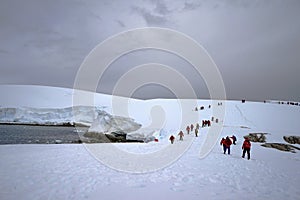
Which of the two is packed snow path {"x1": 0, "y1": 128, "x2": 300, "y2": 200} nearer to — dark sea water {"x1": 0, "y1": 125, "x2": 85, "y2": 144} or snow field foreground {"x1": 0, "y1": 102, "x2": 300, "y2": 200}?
snow field foreground {"x1": 0, "y1": 102, "x2": 300, "y2": 200}

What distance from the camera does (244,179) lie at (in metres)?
5.72

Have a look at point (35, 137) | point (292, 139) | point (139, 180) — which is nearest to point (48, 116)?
point (35, 137)

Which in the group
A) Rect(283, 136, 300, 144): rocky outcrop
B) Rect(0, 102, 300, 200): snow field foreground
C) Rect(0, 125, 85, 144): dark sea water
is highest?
Rect(283, 136, 300, 144): rocky outcrop

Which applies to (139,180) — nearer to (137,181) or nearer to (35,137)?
(137,181)

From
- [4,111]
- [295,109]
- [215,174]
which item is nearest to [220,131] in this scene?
[215,174]

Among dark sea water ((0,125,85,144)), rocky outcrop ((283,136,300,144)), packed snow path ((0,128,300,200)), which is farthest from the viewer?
dark sea water ((0,125,85,144))

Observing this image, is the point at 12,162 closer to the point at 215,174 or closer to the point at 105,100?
the point at 215,174

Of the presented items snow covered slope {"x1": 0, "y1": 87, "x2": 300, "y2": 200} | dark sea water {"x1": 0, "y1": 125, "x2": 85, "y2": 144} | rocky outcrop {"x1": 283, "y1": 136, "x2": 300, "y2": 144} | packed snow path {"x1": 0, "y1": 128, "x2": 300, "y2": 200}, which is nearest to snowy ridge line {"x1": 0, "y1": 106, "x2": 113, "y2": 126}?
dark sea water {"x1": 0, "y1": 125, "x2": 85, "y2": 144}

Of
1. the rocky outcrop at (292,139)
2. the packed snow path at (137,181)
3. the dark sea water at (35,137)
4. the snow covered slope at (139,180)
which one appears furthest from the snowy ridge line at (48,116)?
the packed snow path at (137,181)

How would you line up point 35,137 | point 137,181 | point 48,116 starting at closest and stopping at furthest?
point 137,181
point 35,137
point 48,116

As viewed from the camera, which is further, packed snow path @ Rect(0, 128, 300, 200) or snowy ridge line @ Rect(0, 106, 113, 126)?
snowy ridge line @ Rect(0, 106, 113, 126)

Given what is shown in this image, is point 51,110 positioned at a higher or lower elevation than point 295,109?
lower

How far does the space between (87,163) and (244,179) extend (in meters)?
5.59

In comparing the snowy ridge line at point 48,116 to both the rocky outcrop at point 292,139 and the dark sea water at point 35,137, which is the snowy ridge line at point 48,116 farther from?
the rocky outcrop at point 292,139
